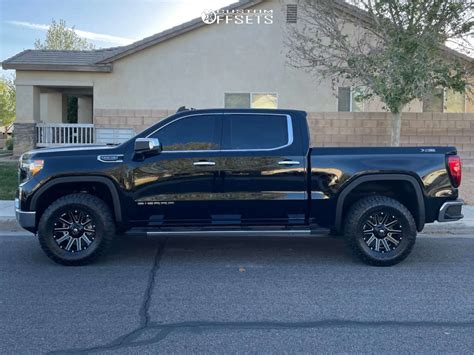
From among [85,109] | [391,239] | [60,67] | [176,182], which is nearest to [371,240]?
[391,239]

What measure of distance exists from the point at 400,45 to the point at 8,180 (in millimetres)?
10167

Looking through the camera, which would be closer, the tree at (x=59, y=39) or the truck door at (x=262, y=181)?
the truck door at (x=262, y=181)

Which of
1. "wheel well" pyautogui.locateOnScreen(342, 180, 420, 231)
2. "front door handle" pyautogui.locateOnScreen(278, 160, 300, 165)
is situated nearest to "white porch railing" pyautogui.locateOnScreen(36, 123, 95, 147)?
"front door handle" pyautogui.locateOnScreen(278, 160, 300, 165)

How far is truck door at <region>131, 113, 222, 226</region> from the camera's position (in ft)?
23.3

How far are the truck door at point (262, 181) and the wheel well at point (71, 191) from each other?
4.88ft

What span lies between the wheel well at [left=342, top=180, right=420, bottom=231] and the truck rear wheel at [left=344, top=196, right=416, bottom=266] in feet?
0.63

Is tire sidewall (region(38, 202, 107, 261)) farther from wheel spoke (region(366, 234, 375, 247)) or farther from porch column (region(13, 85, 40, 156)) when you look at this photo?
porch column (region(13, 85, 40, 156))

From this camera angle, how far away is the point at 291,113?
7.49 metres

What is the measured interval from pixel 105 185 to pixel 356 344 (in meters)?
3.93

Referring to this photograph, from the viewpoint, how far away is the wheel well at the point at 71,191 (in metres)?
7.17

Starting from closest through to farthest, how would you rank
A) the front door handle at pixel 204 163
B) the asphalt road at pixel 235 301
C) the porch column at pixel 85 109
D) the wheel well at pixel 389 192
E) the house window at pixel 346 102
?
the asphalt road at pixel 235 301 < the front door handle at pixel 204 163 < the wheel well at pixel 389 192 < the house window at pixel 346 102 < the porch column at pixel 85 109

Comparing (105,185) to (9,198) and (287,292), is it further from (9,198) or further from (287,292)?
(9,198)

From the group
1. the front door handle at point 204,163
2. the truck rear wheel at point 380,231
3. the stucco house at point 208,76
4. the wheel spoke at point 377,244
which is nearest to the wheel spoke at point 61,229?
the front door handle at point 204,163

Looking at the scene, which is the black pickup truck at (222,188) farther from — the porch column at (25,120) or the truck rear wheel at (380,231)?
the porch column at (25,120)
